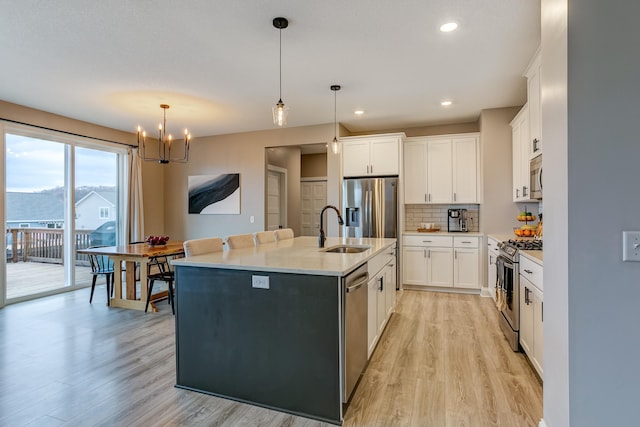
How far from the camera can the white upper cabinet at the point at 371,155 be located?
5203mm

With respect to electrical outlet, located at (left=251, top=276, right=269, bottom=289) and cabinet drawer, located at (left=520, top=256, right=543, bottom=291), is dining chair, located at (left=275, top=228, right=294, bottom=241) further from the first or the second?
→ cabinet drawer, located at (left=520, top=256, right=543, bottom=291)

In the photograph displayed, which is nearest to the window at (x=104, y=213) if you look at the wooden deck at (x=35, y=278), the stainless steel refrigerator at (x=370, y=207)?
the wooden deck at (x=35, y=278)

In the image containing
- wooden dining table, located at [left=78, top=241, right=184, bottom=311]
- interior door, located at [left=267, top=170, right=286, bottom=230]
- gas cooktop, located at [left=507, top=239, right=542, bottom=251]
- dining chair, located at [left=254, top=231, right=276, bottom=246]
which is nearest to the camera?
gas cooktop, located at [left=507, top=239, right=542, bottom=251]

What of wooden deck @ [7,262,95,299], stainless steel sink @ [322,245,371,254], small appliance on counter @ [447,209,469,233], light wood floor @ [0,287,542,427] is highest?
small appliance on counter @ [447,209,469,233]

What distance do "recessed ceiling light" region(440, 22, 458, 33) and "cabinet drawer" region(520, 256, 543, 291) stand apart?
6.25 ft

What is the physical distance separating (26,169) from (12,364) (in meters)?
3.14

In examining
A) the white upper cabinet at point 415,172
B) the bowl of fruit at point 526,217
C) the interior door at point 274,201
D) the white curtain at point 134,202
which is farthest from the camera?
the interior door at point 274,201

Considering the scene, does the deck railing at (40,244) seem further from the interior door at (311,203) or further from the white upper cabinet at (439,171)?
the white upper cabinet at (439,171)

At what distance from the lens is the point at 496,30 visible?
2.66 m

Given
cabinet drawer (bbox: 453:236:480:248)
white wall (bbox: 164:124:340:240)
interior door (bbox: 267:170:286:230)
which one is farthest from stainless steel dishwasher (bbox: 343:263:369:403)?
interior door (bbox: 267:170:286:230)

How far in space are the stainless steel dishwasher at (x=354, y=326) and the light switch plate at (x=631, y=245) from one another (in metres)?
1.25

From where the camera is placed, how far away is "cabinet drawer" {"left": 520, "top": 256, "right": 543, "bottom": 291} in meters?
2.29

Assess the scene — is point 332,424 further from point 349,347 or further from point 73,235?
point 73,235

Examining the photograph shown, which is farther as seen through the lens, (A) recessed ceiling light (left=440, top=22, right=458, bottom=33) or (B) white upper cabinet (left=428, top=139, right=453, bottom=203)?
(B) white upper cabinet (left=428, top=139, right=453, bottom=203)
